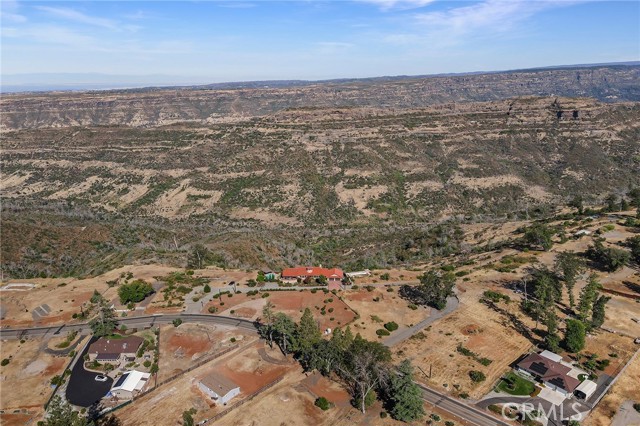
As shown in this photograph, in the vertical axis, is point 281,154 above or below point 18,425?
above

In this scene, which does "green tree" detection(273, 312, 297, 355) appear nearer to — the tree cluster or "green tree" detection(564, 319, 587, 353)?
the tree cluster

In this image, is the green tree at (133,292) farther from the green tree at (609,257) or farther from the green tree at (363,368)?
the green tree at (609,257)

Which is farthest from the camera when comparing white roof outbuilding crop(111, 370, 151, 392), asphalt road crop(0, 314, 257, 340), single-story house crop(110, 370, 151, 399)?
asphalt road crop(0, 314, 257, 340)

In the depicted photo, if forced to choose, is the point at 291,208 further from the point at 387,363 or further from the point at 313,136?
the point at 387,363

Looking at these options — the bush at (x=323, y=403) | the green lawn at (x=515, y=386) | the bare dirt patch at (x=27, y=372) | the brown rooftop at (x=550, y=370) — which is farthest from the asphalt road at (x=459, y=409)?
the bare dirt patch at (x=27, y=372)

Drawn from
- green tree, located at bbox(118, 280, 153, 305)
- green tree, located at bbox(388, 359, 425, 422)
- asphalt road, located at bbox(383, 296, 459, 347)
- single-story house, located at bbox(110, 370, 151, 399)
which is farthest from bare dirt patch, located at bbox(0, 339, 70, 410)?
asphalt road, located at bbox(383, 296, 459, 347)

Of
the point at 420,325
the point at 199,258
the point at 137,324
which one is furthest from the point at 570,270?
the point at 137,324

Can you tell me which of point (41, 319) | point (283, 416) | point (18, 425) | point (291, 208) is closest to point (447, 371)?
point (283, 416)
